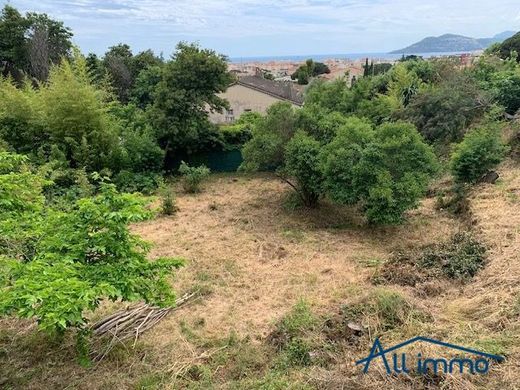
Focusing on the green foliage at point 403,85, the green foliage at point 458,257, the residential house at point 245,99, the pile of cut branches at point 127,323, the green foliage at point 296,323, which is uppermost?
the green foliage at point 403,85

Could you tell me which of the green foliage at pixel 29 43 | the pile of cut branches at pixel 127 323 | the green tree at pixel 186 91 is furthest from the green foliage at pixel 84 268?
the green foliage at pixel 29 43

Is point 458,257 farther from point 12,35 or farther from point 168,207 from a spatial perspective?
point 12,35

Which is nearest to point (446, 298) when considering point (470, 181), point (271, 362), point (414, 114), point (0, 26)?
point (271, 362)

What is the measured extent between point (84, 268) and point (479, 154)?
7773mm

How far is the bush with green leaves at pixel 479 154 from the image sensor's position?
8.04 metres

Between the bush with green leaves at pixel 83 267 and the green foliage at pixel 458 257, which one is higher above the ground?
the bush with green leaves at pixel 83 267

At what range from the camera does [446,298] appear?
14.1ft

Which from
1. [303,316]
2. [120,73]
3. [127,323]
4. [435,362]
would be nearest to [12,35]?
[120,73]

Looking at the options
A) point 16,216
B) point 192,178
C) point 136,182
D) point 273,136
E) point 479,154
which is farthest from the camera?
point 136,182

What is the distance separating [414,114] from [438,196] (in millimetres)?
3819

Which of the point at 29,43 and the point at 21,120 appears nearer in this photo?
the point at 21,120

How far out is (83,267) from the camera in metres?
3.16

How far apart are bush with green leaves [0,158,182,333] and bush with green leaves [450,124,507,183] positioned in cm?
689

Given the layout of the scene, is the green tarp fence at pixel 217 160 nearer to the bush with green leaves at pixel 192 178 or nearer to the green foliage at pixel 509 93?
the bush with green leaves at pixel 192 178
